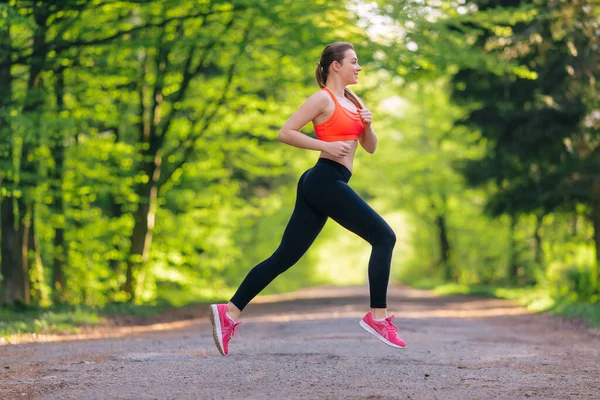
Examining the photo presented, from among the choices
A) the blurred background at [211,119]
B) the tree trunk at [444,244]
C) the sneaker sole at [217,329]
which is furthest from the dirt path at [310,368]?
the tree trunk at [444,244]

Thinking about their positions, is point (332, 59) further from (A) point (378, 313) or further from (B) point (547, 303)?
(B) point (547, 303)

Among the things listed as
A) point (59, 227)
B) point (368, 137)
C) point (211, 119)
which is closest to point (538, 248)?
point (211, 119)

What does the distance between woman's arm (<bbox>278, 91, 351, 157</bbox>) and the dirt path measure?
148 centimetres

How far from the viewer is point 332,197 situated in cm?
571

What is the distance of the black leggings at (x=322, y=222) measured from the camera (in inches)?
Result: 225

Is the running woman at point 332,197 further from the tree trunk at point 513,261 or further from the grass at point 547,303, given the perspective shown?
the tree trunk at point 513,261

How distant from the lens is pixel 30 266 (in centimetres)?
1769

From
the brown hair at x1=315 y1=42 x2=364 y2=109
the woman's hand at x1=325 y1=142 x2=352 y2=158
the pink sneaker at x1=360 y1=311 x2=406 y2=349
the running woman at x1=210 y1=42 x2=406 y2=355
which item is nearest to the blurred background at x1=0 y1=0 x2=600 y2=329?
the brown hair at x1=315 y1=42 x2=364 y2=109

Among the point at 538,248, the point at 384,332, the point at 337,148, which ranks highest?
the point at 337,148

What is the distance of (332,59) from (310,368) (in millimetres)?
2168

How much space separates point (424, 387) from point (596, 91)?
12607 millimetres

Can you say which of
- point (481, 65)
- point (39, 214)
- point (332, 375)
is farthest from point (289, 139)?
point (39, 214)

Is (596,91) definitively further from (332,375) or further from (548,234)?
(332,375)

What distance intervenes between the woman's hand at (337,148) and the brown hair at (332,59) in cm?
53
